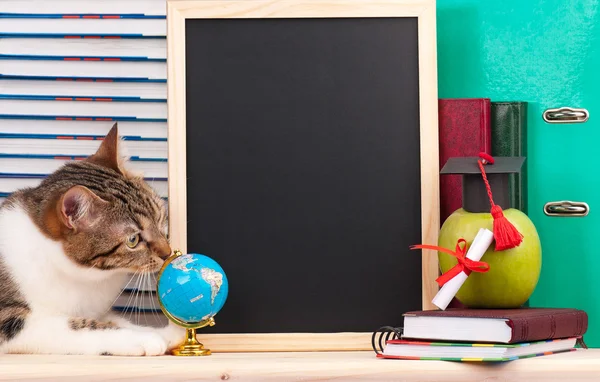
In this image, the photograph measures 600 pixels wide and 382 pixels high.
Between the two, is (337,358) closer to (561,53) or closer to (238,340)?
(238,340)

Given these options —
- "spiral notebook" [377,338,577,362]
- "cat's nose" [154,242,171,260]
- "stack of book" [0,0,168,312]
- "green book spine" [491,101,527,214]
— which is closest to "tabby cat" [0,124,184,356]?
"cat's nose" [154,242,171,260]

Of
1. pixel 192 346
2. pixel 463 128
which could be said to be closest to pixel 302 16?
pixel 463 128

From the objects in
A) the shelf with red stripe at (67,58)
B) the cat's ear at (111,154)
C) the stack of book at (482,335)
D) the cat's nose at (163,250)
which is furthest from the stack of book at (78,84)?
the stack of book at (482,335)

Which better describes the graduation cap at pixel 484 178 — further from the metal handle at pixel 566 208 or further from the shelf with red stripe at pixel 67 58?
the shelf with red stripe at pixel 67 58

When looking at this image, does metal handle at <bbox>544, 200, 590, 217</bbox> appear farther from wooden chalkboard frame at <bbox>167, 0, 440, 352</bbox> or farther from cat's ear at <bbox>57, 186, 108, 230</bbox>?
cat's ear at <bbox>57, 186, 108, 230</bbox>

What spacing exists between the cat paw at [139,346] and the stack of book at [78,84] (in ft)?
1.27

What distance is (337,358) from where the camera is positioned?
3.43ft

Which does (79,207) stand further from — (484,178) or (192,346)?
(484,178)

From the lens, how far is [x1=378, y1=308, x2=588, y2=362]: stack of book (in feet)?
3.16

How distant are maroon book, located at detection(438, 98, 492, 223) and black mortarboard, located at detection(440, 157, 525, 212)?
103mm

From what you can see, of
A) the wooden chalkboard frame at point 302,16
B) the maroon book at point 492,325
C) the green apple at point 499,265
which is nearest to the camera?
the maroon book at point 492,325

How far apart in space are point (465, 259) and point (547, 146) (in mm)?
394

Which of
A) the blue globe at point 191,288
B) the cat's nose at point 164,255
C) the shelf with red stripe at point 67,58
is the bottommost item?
the blue globe at point 191,288

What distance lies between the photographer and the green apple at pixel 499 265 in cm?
107
